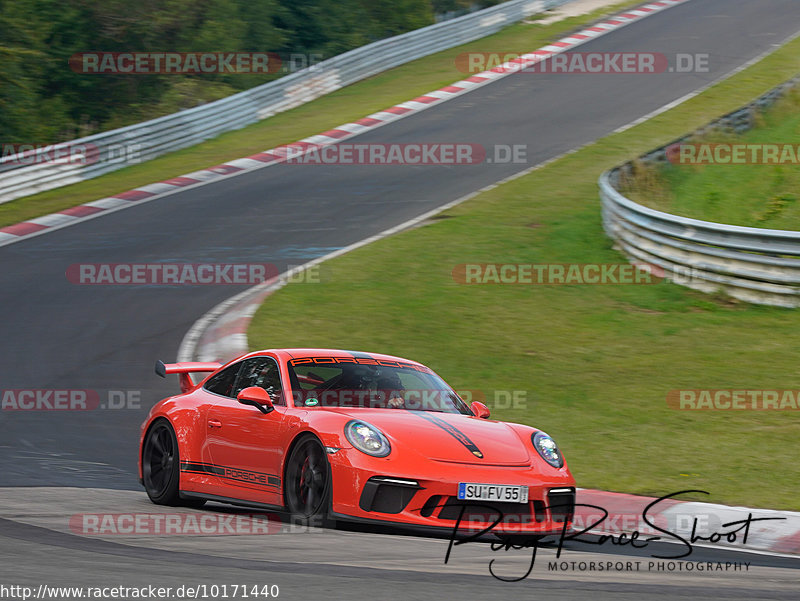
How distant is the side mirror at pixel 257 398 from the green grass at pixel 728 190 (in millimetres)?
11971

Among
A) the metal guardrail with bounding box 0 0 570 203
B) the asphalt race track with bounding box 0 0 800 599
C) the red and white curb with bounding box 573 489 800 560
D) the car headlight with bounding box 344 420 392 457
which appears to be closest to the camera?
the asphalt race track with bounding box 0 0 800 599

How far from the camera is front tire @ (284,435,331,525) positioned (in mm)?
6773

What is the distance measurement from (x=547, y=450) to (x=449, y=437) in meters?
0.69

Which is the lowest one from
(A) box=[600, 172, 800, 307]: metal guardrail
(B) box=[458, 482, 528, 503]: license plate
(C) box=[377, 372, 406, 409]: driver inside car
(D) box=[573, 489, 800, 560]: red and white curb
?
(A) box=[600, 172, 800, 307]: metal guardrail

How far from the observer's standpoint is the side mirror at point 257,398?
7332 millimetres

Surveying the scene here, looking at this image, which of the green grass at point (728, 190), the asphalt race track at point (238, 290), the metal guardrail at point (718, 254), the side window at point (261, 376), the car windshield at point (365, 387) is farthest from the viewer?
the green grass at point (728, 190)

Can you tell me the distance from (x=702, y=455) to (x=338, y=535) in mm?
3922


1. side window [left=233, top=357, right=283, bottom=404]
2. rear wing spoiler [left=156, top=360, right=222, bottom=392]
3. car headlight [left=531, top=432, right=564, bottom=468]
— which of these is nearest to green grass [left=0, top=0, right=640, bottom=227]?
rear wing spoiler [left=156, top=360, right=222, bottom=392]

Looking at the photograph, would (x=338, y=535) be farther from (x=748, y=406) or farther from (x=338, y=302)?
(x=338, y=302)

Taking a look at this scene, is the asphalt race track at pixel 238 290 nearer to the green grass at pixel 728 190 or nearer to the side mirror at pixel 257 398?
the side mirror at pixel 257 398

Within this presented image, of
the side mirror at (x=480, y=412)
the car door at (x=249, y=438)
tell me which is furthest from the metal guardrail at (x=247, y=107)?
the side mirror at (x=480, y=412)

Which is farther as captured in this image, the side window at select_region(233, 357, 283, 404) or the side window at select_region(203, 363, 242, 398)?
the side window at select_region(203, 363, 242, 398)

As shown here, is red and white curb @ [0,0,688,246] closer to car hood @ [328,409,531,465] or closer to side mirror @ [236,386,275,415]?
side mirror @ [236,386,275,415]

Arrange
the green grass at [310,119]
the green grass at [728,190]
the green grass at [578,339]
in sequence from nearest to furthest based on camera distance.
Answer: the green grass at [578,339] < the green grass at [728,190] < the green grass at [310,119]
